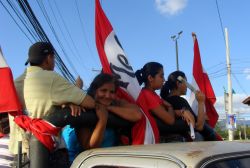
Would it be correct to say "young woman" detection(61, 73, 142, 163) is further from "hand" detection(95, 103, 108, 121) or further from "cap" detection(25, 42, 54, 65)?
"cap" detection(25, 42, 54, 65)

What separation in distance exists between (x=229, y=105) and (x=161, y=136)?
23828mm

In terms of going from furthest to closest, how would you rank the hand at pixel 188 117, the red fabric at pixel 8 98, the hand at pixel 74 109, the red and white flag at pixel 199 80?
the red and white flag at pixel 199 80
the hand at pixel 188 117
the red fabric at pixel 8 98
the hand at pixel 74 109

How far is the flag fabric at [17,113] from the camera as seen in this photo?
2.90 meters

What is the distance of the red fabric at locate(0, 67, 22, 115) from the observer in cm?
313

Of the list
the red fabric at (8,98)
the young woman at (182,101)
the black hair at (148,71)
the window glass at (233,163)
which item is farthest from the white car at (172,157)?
the black hair at (148,71)

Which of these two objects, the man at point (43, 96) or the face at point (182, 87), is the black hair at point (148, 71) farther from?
the man at point (43, 96)

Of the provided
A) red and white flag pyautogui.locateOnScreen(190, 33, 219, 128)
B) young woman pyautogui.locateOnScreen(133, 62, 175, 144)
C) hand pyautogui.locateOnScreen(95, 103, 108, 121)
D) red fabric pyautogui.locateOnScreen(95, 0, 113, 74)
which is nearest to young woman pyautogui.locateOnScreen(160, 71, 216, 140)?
young woman pyautogui.locateOnScreen(133, 62, 175, 144)

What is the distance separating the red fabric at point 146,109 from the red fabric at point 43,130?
27.6 inches

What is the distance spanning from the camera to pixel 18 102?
10.4 feet

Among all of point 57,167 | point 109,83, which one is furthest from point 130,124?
point 57,167

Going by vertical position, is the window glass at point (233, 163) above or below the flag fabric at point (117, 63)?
below

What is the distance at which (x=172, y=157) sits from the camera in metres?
2.30

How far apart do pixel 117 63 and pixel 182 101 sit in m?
0.80

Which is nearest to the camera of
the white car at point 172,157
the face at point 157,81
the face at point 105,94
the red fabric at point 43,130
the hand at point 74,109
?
the white car at point 172,157
